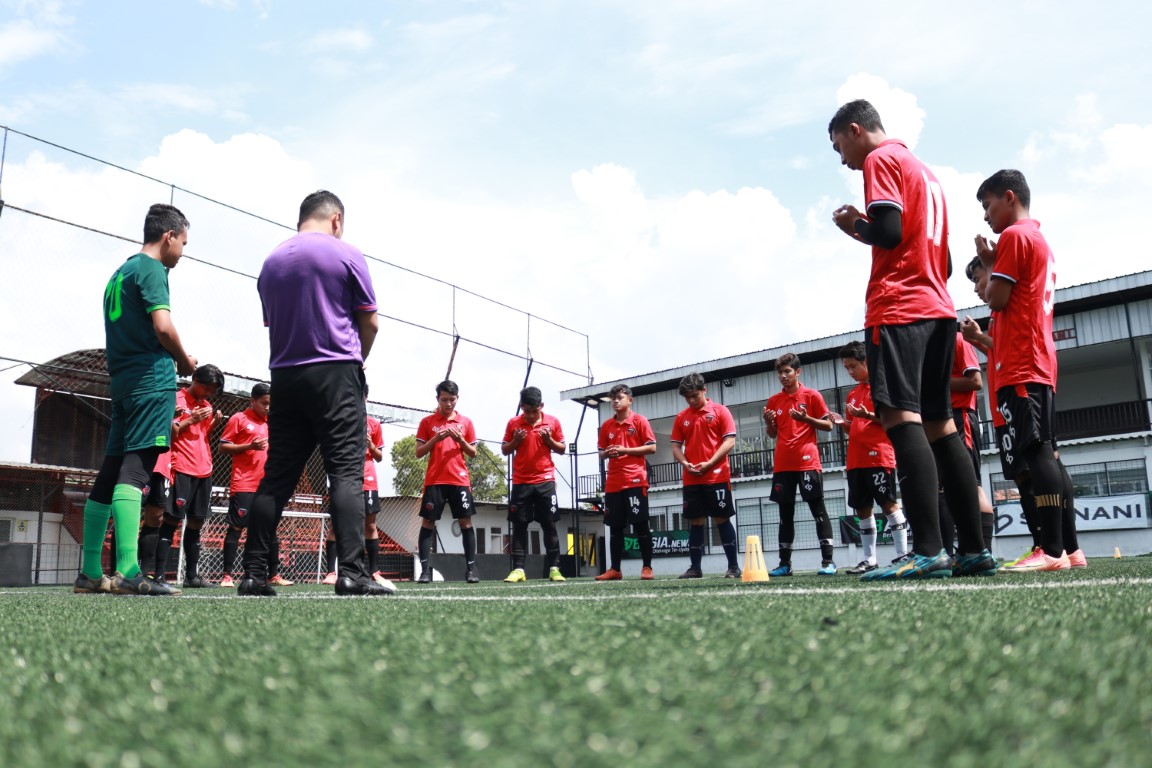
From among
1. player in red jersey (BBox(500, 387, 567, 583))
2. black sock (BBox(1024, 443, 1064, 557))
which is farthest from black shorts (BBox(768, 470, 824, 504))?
black sock (BBox(1024, 443, 1064, 557))

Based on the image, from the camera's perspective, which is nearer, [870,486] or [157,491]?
[157,491]

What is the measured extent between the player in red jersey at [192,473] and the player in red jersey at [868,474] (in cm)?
529

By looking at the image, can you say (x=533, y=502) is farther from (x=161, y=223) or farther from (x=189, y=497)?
(x=161, y=223)

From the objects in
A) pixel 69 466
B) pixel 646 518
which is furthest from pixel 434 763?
pixel 69 466

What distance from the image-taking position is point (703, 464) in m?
8.00

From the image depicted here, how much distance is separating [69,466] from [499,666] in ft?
58.8

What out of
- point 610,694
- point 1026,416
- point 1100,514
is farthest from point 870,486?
point 1100,514

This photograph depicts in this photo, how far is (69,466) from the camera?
16.4m

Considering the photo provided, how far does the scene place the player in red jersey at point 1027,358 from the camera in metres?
4.18

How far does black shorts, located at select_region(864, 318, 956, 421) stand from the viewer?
339 cm

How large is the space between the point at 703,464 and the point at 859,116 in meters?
4.58

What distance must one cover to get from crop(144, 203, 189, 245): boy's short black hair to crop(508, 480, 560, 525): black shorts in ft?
17.5

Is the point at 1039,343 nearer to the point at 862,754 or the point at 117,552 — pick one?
the point at 862,754

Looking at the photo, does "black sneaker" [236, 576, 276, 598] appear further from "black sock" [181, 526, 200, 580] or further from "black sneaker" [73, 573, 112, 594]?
"black sock" [181, 526, 200, 580]
